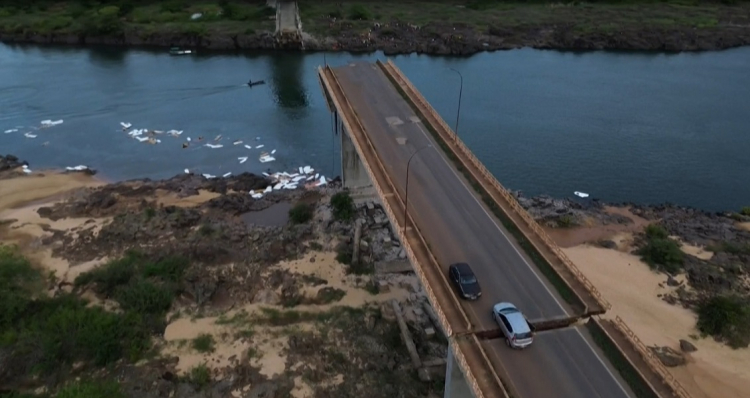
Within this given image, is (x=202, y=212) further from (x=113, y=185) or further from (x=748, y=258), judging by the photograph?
(x=748, y=258)

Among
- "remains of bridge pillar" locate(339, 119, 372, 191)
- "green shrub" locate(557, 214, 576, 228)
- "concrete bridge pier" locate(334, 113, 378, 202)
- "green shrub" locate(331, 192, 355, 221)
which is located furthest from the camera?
"concrete bridge pier" locate(334, 113, 378, 202)

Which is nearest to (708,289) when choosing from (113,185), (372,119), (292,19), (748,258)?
(748,258)

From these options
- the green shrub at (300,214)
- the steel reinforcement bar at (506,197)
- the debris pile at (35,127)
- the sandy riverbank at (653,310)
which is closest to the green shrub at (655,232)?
the sandy riverbank at (653,310)

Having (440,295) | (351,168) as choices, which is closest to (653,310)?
(440,295)

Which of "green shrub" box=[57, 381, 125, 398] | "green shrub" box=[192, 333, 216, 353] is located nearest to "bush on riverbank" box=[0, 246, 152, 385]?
"green shrub" box=[57, 381, 125, 398]

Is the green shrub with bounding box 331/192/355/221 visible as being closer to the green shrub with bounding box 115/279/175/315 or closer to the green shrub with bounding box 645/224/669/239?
the green shrub with bounding box 115/279/175/315

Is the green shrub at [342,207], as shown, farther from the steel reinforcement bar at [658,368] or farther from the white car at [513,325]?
the steel reinforcement bar at [658,368]
